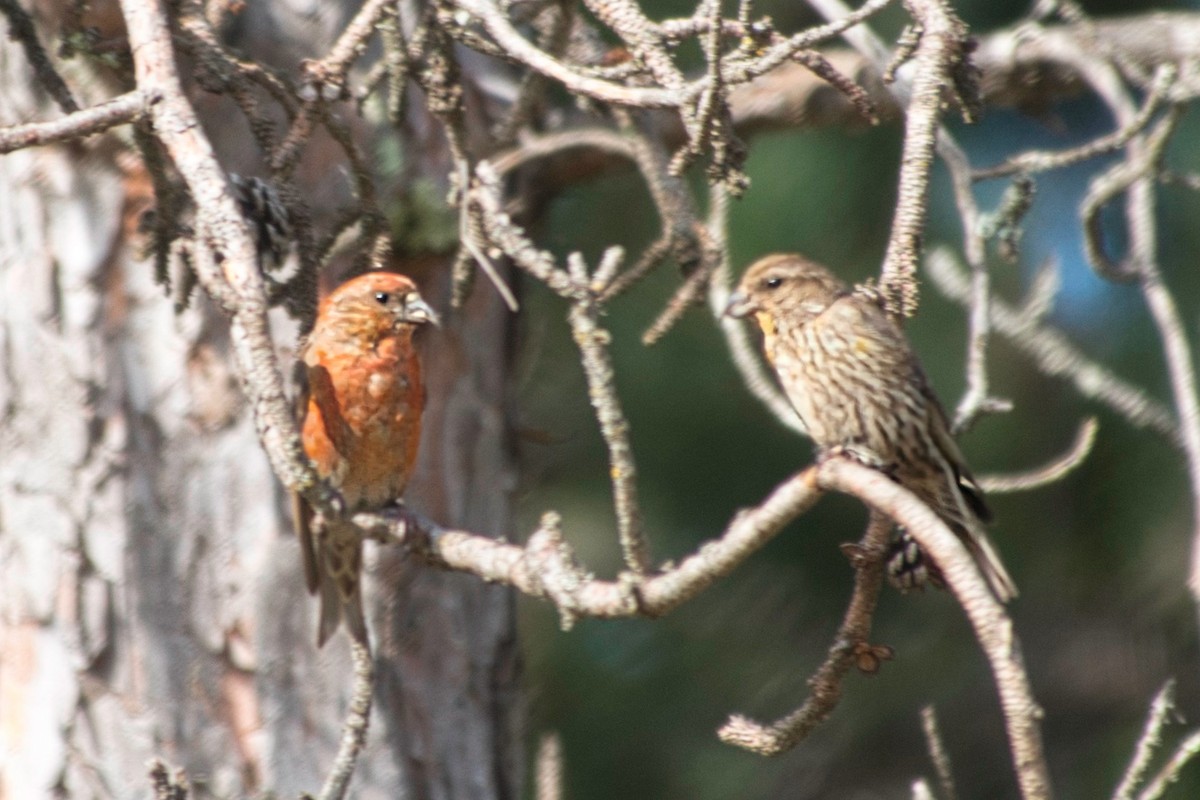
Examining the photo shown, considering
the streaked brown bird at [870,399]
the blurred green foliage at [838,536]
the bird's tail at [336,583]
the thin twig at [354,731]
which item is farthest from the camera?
the blurred green foliage at [838,536]

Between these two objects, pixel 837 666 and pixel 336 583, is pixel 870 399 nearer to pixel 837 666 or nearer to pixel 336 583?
pixel 837 666

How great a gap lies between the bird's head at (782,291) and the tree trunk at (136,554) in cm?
119

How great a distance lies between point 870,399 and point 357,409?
1.38 m

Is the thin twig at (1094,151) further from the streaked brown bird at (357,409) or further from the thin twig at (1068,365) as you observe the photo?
the streaked brown bird at (357,409)

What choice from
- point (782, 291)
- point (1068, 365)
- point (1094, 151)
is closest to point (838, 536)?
point (782, 291)

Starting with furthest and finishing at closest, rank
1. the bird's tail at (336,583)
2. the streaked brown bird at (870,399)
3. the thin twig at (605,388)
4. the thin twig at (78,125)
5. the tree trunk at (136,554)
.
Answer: the bird's tail at (336,583) < the tree trunk at (136,554) < the streaked brown bird at (870,399) < the thin twig at (78,125) < the thin twig at (605,388)

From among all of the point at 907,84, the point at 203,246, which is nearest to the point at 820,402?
the point at 907,84

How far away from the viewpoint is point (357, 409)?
397 cm

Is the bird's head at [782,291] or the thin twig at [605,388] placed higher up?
the bird's head at [782,291]

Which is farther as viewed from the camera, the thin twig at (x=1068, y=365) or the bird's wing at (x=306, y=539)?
the bird's wing at (x=306, y=539)

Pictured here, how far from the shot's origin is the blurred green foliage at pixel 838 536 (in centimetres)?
610

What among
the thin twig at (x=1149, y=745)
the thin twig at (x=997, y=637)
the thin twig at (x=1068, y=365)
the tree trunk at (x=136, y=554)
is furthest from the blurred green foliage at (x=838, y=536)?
the thin twig at (x=997, y=637)

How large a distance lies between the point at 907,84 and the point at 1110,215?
3.12 metres

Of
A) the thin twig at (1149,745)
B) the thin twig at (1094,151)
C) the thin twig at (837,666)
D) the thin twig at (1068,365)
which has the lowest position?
the thin twig at (1149,745)
